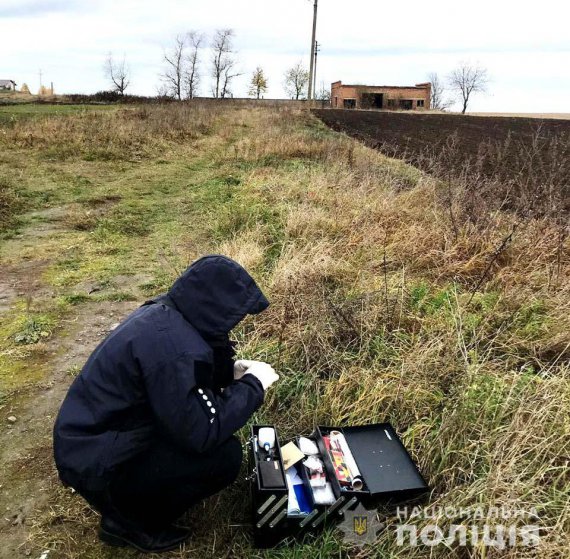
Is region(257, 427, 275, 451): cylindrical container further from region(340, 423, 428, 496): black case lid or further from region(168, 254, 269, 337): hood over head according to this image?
region(168, 254, 269, 337): hood over head

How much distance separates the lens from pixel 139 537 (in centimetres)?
206

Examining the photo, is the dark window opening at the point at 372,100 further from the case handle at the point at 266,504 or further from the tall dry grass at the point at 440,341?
the case handle at the point at 266,504

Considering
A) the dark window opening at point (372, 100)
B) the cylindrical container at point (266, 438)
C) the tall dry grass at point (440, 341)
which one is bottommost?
the cylindrical container at point (266, 438)

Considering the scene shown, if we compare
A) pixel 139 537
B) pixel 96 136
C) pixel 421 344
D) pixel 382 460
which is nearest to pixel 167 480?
pixel 139 537

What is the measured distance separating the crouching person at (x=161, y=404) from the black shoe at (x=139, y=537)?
4 centimetres

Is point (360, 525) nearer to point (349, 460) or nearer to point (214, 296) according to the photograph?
point (349, 460)

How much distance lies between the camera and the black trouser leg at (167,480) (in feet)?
6.25

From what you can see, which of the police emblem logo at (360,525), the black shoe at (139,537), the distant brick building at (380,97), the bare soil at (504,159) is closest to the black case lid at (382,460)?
the police emblem logo at (360,525)

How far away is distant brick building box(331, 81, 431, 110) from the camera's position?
2156 inches

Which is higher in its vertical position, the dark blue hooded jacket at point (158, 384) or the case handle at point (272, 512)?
the dark blue hooded jacket at point (158, 384)

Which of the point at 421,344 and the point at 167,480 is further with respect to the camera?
the point at 421,344

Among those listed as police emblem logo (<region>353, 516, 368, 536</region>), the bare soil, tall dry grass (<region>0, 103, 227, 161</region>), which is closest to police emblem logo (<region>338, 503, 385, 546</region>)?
police emblem logo (<region>353, 516, 368, 536</region>)

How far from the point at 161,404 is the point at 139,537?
2.51ft

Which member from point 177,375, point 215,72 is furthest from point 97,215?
point 215,72
